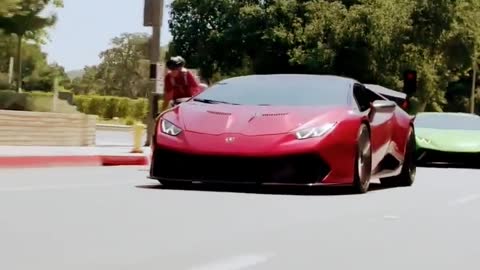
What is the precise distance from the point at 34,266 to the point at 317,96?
6265 millimetres

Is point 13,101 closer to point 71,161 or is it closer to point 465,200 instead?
point 71,161

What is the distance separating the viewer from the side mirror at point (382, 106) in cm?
1156

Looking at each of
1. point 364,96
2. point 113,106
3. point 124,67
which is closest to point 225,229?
point 364,96

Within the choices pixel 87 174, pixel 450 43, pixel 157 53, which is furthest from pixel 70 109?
pixel 450 43

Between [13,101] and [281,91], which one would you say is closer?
[281,91]

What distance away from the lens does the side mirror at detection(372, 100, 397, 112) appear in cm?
1156

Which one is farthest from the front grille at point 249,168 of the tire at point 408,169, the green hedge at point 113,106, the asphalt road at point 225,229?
the green hedge at point 113,106

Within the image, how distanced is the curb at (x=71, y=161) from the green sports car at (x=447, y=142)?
19.1 feet

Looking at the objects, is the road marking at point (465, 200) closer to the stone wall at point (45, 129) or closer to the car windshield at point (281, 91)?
the car windshield at point (281, 91)

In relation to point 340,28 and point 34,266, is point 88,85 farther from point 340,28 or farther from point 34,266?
point 34,266

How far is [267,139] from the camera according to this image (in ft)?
33.8

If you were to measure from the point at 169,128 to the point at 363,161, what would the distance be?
1988 mm

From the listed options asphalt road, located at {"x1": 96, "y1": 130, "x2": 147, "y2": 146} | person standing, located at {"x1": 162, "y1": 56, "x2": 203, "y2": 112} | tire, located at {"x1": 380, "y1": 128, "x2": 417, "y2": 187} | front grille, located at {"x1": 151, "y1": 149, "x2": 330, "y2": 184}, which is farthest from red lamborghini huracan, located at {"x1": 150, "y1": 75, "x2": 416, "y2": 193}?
asphalt road, located at {"x1": 96, "y1": 130, "x2": 147, "y2": 146}

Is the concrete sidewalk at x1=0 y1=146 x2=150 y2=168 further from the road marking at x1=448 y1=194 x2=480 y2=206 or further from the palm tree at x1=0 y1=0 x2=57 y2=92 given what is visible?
the palm tree at x1=0 y1=0 x2=57 y2=92
